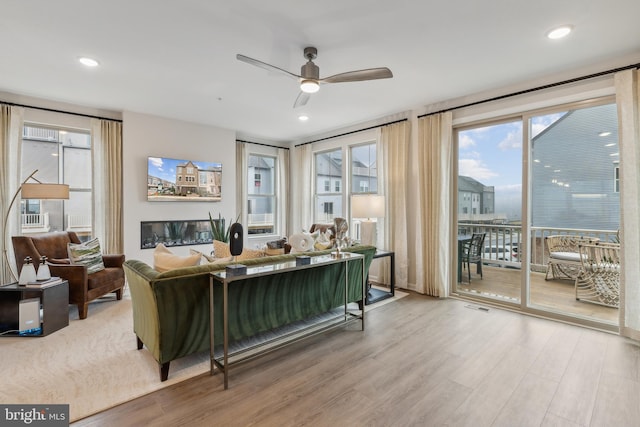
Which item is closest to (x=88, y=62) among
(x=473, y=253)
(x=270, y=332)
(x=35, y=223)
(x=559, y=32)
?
(x=35, y=223)

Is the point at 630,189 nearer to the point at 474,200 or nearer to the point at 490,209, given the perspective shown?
the point at 490,209

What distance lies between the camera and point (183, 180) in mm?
5020

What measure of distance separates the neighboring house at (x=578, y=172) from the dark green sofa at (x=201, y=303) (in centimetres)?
271

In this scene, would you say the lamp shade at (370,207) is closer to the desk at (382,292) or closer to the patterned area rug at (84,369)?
the desk at (382,292)

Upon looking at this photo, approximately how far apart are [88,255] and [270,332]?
2.56 meters

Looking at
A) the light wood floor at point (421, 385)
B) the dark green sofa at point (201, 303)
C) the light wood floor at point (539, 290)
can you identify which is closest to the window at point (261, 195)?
the dark green sofa at point (201, 303)

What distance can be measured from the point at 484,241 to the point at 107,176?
222 inches

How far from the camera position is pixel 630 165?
2773mm

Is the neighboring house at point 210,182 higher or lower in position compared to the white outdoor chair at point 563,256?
higher

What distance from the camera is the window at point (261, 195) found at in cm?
630

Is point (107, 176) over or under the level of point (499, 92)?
under

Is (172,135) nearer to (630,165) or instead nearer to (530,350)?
(530,350)

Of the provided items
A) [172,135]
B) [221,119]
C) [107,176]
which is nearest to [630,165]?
[221,119]

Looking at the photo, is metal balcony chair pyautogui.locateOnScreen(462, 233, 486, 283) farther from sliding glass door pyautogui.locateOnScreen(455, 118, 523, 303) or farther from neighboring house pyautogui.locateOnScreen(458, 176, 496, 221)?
neighboring house pyautogui.locateOnScreen(458, 176, 496, 221)
